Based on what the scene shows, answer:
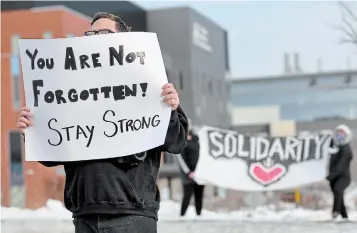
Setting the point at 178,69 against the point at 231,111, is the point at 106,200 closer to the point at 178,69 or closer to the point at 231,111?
the point at 178,69

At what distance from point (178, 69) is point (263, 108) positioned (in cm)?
1408

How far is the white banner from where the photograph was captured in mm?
14180

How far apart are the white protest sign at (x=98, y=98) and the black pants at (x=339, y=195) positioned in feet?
29.5

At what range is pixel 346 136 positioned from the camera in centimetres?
1214

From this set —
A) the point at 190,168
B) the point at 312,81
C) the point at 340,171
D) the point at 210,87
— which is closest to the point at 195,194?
the point at 190,168

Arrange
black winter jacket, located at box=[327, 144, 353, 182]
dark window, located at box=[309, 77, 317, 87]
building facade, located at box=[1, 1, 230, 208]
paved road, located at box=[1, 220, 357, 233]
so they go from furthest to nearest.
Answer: dark window, located at box=[309, 77, 317, 87] → building facade, located at box=[1, 1, 230, 208] → black winter jacket, located at box=[327, 144, 353, 182] → paved road, located at box=[1, 220, 357, 233]

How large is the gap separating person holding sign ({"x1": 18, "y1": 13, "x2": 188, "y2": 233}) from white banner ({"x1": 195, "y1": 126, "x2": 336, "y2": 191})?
10.9 m

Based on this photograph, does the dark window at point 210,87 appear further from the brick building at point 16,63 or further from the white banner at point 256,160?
the white banner at point 256,160

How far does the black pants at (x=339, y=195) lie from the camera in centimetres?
1175

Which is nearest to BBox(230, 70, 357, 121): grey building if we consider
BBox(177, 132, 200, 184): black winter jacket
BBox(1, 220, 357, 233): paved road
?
BBox(177, 132, 200, 184): black winter jacket

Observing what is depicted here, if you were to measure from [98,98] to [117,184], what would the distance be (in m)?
0.40

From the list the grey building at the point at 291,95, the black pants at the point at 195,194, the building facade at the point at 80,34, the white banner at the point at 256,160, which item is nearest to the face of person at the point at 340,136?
the white banner at the point at 256,160

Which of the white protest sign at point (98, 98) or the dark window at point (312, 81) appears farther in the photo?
the dark window at point (312, 81)

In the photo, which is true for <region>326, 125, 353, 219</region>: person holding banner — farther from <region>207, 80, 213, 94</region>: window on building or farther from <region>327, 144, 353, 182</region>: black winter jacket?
<region>207, 80, 213, 94</region>: window on building
